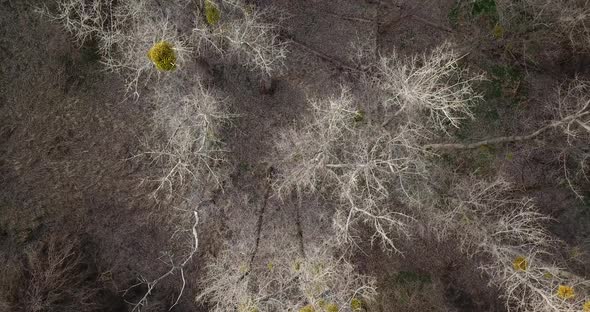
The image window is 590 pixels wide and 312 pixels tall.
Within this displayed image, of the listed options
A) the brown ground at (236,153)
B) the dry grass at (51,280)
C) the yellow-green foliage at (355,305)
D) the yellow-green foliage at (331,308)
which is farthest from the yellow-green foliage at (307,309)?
the dry grass at (51,280)

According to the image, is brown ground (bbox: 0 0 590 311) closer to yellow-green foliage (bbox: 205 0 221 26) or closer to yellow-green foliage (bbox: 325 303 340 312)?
yellow-green foliage (bbox: 205 0 221 26)

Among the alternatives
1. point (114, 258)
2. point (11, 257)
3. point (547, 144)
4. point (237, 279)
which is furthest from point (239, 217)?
point (547, 144)

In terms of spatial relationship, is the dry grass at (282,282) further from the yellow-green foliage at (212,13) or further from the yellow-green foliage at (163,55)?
the yellow-green foliage at (212,13)

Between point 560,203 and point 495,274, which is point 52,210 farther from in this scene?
point 560,203

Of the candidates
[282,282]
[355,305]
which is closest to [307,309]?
[282,282]

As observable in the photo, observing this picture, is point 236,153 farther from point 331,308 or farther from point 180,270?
point 331,308
